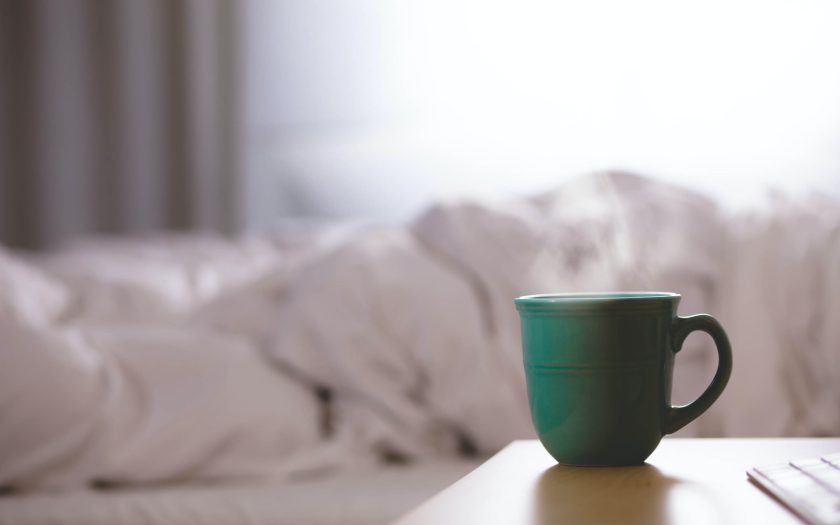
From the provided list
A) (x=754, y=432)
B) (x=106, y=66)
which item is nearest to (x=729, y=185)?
(x=754, y=432)

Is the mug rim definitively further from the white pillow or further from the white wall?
the white wall

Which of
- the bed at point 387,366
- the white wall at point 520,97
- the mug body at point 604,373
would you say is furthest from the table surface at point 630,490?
the white wall at point 520,97

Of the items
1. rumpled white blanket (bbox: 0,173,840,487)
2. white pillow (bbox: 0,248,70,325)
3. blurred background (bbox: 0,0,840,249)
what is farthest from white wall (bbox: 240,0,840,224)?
white pillow (bbox: 0,248,70,325)

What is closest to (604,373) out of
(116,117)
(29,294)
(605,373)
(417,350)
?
(605,373)

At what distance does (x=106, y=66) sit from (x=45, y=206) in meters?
0.50

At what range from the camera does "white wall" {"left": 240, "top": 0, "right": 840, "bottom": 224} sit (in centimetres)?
192

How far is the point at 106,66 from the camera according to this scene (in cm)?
302

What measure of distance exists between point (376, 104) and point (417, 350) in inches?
62.5

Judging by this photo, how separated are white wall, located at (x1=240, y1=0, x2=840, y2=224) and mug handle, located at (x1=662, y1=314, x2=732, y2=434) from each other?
95 centimetres

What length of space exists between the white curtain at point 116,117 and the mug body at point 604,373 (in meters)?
2.47

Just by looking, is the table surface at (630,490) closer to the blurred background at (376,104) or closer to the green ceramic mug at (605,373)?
the green ceramic mug at (605,373)

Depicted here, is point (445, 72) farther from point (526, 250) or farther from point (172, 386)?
point (172, 386)

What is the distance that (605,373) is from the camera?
429 mm

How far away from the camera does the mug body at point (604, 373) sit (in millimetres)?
426
